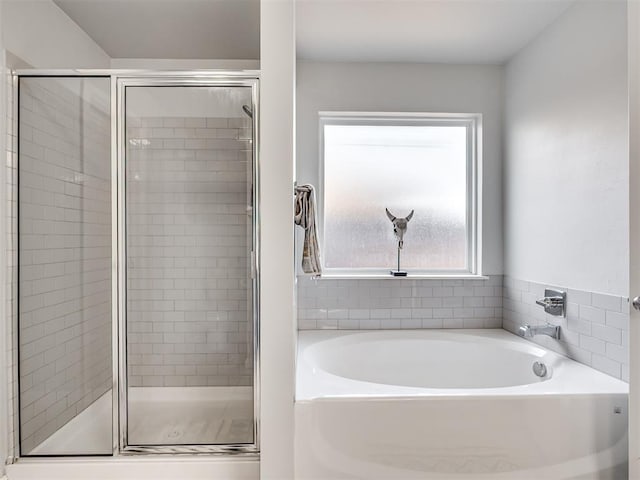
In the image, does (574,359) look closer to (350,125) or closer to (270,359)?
(270,359)

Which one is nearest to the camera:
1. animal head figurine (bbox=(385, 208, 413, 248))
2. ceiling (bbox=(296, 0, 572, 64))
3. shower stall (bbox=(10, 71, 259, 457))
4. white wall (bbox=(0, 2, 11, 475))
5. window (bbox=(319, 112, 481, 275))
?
white wall (bbox=(0, 2, 11, 475))

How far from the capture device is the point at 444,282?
9.92 ft

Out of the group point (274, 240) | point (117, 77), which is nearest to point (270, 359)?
point (274, 240)

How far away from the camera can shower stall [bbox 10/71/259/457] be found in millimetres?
2064

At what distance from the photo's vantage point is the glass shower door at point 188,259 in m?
2.08

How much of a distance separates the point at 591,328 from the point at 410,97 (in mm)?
1813

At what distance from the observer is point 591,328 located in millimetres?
2156

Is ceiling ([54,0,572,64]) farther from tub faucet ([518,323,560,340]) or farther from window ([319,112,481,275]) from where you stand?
tub faucet ([518,323,560,340])

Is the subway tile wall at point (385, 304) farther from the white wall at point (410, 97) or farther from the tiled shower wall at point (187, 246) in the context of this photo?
the tiled shower wall at point (187, 246)

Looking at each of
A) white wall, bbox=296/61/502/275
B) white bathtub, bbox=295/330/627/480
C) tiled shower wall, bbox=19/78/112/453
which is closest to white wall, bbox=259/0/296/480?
white bathtub, bbox=295/330/627/480

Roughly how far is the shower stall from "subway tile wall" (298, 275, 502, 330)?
3.14ft

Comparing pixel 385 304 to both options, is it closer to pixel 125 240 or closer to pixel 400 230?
pixel 400 230

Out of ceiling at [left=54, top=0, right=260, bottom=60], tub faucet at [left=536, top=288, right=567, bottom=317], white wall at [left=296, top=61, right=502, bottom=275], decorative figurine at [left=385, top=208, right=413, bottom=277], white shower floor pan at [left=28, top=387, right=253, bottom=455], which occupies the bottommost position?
white shower floor pan at [left=28, top=387, right=253, bottom=455]

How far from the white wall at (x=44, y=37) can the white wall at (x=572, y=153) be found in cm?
275
